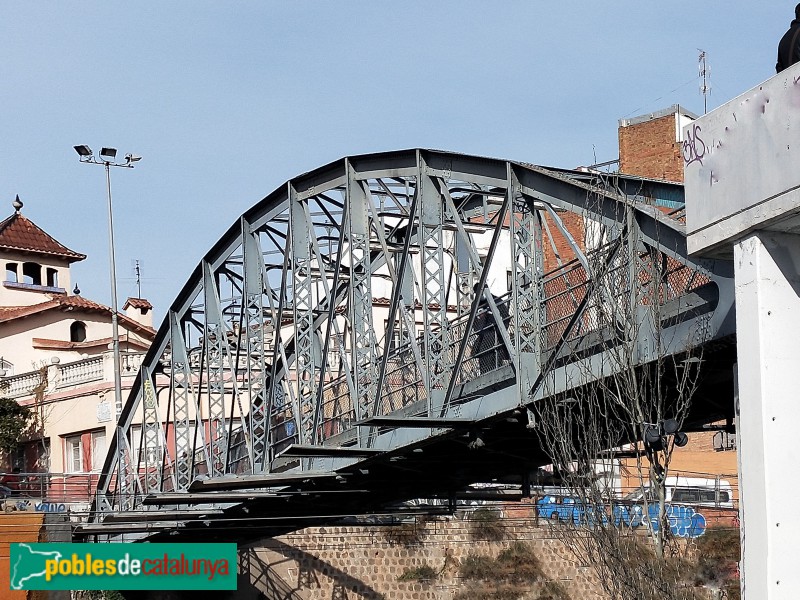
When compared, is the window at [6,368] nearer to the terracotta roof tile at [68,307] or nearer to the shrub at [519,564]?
the terracotta roof tile at [68,307]

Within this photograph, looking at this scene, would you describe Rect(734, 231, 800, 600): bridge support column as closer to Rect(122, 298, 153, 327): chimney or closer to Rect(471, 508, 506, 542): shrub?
Rect(471, 508, 506, 542): shrub

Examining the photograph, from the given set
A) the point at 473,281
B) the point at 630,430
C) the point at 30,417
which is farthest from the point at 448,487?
the point at 30,417

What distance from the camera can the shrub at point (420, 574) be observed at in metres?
49.7

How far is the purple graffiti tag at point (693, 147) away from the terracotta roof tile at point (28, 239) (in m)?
62.1

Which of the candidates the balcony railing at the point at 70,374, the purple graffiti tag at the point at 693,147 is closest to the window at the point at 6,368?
the balcony railing at the point at 70,374

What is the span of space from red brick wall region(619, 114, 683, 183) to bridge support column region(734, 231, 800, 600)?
41.4 m

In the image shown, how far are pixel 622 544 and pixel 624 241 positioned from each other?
18.7 feet

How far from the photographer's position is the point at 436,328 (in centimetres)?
2986

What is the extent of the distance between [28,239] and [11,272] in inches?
85.5

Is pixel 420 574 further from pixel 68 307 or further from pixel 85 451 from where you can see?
pixel 68 307

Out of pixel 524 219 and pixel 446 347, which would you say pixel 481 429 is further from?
pixel 524 219

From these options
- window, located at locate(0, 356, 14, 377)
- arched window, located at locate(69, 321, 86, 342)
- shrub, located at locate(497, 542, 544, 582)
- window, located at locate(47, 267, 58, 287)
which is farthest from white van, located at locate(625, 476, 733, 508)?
window, located at locate(47, 267, 58, 287)

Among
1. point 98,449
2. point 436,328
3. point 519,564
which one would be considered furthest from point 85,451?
point 436,328

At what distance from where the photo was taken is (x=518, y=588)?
5044 centimetres
